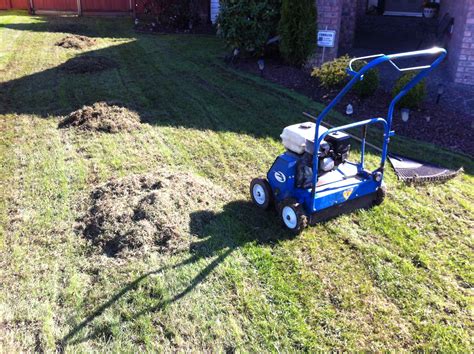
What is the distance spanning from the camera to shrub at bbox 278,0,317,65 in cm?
859

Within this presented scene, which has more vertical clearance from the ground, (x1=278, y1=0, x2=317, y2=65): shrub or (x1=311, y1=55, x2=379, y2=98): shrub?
(x1=278, y1=0, x2=317, y2=65): shrub

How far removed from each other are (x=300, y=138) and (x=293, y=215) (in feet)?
2.37

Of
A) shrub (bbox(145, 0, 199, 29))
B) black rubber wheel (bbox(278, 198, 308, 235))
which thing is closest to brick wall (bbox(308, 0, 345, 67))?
black rubber wheel (bbox(278, 198, 308, 235))

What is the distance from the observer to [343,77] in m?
7.67

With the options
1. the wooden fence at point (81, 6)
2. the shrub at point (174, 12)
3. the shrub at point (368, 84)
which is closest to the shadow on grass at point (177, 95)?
the shrub at point (368, 84)

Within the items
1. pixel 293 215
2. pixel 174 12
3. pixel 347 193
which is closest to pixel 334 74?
pixel 347 193

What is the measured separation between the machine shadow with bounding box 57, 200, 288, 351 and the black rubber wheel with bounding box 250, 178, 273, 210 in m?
0.08

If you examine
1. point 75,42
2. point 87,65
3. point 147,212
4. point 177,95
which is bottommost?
point 147,212

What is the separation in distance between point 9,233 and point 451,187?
4.74m

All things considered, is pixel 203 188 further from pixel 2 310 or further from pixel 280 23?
pixel 280 23

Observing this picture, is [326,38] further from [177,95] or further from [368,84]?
[177,95]

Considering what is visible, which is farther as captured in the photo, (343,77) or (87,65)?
(87,65)

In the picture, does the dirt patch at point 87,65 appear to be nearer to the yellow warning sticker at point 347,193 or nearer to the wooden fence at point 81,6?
the yellow warning sticker at point 347,193

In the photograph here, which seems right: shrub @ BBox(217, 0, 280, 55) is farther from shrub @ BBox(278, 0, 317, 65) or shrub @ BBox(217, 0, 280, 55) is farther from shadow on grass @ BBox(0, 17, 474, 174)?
shadow on grass @ BBox(0, 17, 474, 174)
